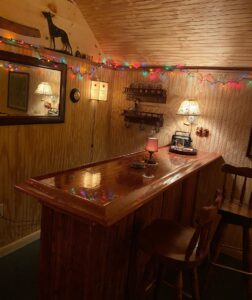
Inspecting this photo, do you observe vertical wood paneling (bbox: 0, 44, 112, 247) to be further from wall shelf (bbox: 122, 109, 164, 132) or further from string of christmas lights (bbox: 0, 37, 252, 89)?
wall shelf (bbox: 122, 109, 164, 132)

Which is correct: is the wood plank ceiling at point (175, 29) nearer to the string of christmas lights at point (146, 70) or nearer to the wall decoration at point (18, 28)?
the string of christmas lights at point (146, 70)

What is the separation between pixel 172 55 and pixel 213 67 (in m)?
0.47

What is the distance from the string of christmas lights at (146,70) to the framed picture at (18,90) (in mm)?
78

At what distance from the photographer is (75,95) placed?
9.90 feet

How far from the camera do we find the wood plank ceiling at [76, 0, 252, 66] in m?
2.19

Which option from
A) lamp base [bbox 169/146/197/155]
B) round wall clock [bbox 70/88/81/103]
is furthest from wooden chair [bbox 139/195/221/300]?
round wall clock [bbox 70/88/81/103]

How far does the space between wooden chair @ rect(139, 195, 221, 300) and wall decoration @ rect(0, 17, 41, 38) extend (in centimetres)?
199

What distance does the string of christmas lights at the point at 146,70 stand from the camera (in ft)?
7.89

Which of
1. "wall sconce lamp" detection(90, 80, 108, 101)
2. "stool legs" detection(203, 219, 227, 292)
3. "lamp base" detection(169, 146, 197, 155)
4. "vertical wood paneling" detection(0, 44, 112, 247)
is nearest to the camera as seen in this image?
"stool legs" detection(203, 219, 227, 292)

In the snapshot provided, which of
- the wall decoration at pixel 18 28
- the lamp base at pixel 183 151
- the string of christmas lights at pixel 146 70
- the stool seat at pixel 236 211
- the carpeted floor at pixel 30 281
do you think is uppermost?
the wall decoration at pixel 18 28

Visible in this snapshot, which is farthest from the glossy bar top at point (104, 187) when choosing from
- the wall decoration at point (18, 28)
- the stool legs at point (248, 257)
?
the wall decoration at point (18, 28)

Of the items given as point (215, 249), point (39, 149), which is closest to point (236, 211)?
point (215, 249)

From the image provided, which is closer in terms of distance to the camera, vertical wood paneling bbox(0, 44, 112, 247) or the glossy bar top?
the glossy bar top

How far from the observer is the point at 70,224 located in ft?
4.76
